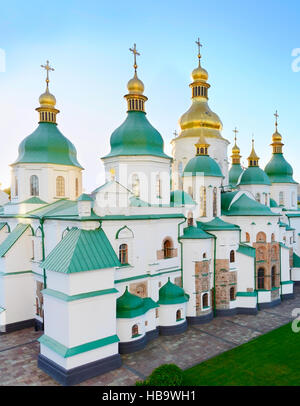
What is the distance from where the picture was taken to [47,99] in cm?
2105

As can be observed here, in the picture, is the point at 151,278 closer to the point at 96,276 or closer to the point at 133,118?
the point at 96,276

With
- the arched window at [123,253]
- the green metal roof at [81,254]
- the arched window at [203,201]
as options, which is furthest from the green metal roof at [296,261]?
the green metal roof at [81,254]

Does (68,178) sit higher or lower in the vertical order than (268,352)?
higher

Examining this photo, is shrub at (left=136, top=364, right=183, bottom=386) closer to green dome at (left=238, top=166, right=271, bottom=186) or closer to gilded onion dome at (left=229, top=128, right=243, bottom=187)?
green dome at (left=238, top=166, right=271, bottom=186)

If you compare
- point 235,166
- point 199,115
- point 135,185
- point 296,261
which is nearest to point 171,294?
point 135,185

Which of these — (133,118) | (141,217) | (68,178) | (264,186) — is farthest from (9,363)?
(264,186)

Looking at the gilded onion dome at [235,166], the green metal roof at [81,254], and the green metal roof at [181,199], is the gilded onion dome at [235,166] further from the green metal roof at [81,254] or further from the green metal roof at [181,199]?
the green metal roof at [81,254]

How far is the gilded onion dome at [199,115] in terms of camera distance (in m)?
25.3

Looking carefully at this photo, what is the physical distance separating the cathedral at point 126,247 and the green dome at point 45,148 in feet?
0.24

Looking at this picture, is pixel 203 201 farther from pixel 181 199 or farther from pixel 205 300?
pixel 205 300

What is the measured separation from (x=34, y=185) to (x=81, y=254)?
915 centimetres

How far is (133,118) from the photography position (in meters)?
19.2

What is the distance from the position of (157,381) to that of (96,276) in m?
4.81
